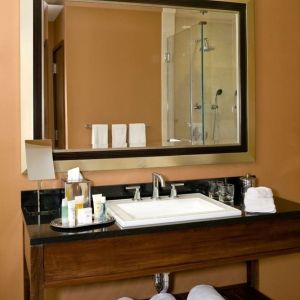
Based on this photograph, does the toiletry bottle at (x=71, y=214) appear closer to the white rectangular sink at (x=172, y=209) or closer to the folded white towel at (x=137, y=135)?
the white rectangular sink at (x=172, y=209)

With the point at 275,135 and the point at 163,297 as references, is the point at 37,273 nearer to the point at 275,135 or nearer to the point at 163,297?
the point at 163,297

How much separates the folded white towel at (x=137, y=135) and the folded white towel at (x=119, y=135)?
0.03m

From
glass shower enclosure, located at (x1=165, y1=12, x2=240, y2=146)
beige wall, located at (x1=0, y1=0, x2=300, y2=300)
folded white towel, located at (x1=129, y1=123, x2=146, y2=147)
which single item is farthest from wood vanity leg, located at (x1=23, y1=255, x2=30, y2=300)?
glass shower enclosure, located at (x1=165, y1=12, x2=240, y2=146)

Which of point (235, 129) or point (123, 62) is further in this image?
point (235, 129)

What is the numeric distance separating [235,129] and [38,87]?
1.04m

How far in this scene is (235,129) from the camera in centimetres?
213

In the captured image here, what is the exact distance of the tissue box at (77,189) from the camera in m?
1.64

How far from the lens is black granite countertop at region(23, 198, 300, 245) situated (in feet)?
4.43

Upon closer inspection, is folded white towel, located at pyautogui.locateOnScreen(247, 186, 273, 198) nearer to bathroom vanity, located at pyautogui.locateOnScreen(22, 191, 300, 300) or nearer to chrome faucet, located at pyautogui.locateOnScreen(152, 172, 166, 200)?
bathroom vanity, located at pyautogui.locateOnScreen(22, 191, 300, 300)

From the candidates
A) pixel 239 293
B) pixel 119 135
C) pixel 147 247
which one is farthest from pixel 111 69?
pixel 239 293

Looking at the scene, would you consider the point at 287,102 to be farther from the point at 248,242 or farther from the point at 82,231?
the point at 82,231

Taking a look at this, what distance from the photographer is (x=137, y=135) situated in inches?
76.2

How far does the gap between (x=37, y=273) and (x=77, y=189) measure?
1.37 feet

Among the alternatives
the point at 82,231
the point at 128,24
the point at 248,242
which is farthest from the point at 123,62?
the point at 248,242
